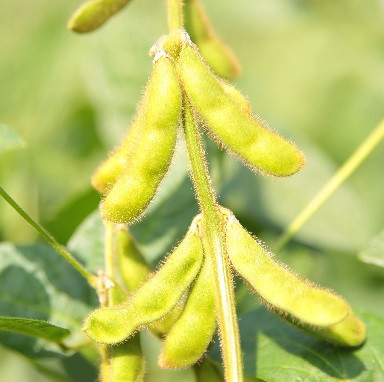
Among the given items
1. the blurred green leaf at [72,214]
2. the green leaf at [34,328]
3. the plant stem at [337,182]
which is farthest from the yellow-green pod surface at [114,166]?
the plant stem at [337,182]

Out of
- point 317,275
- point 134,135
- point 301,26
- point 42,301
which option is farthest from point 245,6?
point 134,135

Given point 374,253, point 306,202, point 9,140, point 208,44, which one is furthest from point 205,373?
point 306,202

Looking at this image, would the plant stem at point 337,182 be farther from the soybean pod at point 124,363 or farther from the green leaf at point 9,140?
the green leaf at point 9,140

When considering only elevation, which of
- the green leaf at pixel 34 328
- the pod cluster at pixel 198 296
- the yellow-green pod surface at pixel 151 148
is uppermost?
the yellow-green pod surface at pixel 151 148

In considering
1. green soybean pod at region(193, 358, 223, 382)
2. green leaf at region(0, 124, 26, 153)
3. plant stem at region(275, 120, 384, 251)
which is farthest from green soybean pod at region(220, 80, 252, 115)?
plant stem at region(275, 120, 384, 251)

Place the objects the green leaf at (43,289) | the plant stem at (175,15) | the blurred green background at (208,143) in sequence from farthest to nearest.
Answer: the blurred green background at (208,143) < the green leaf at (43,289) < the plant stem at (175,15)

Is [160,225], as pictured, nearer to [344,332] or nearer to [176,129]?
[344,332]

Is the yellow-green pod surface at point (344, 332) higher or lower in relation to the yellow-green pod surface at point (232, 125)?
lower
